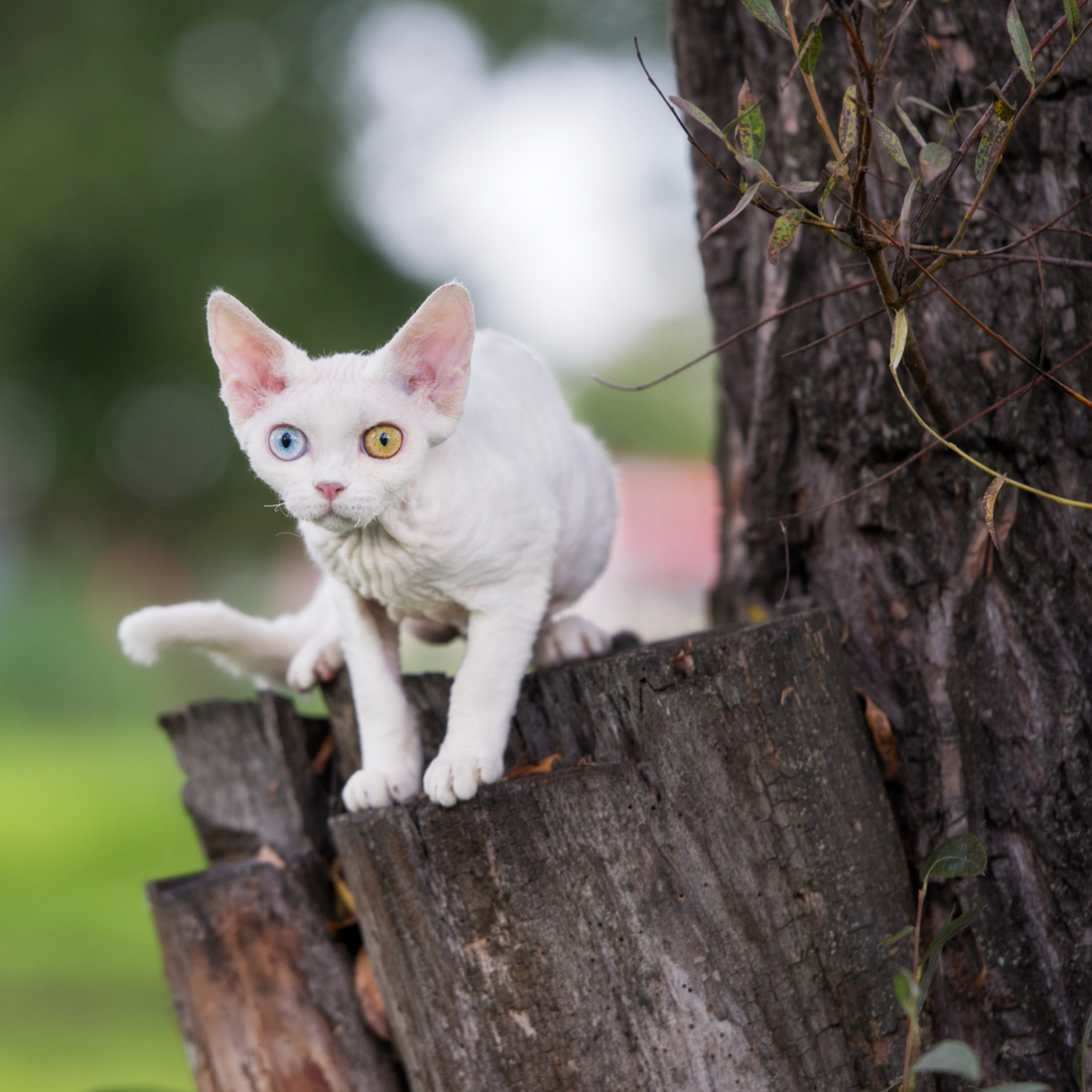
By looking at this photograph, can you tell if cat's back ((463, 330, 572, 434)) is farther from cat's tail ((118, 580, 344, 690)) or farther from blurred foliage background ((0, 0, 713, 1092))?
blurred foliage background ((0, 0, 713, 1092))

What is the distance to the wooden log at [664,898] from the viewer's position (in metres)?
1.02

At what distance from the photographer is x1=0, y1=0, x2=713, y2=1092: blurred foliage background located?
497 cm

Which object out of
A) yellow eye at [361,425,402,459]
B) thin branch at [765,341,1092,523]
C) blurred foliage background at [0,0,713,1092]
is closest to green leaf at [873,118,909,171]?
thin branch at [765,341,1092,523]

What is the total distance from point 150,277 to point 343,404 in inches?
188

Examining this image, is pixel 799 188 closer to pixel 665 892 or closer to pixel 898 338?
pixel 898 338

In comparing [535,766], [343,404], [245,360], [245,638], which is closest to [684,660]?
[535,766]

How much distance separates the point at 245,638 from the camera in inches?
54.9

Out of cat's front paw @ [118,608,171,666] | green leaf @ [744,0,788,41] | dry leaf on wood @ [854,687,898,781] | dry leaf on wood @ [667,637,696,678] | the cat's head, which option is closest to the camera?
green leaf @ [744,0,788,41]

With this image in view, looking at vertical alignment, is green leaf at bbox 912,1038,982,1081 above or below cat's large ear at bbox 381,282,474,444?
below

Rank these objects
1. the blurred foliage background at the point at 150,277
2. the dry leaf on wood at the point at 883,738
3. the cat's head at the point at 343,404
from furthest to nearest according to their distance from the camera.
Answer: the blurred foliage background at the point at 150,277 → the dry leaf on wood at the point at 883,738 → the cat's head at the point at 343,404

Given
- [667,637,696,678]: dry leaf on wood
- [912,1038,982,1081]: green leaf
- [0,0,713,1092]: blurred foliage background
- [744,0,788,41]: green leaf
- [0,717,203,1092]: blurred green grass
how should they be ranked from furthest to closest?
[0,0,713,1092]: blurred foliage background, [0,717,203,1092]: blurred green grass, [667,637,696,678]: dry leaf on wood, [744,0,788,41]: green leaf, [912,1038,982,1081]: green leaf

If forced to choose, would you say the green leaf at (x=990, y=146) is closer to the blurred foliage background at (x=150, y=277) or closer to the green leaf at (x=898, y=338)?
the green leaf at (x=898, y=338)

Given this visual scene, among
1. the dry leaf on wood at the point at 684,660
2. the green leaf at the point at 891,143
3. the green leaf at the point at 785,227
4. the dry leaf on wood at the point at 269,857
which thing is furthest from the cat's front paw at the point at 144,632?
the green leaf at the point at 891,143

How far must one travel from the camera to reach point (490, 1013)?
1.04 m
